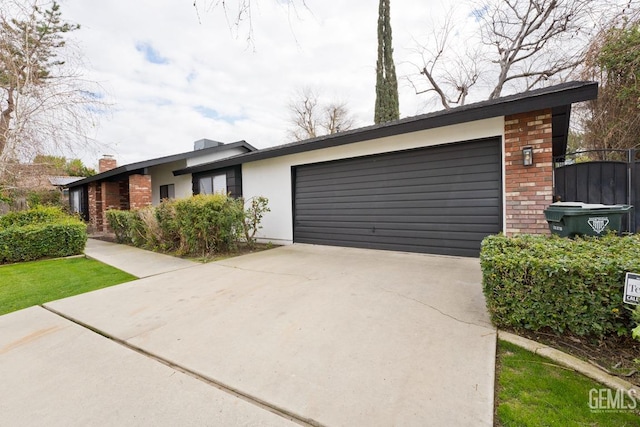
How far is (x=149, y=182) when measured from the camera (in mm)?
10953

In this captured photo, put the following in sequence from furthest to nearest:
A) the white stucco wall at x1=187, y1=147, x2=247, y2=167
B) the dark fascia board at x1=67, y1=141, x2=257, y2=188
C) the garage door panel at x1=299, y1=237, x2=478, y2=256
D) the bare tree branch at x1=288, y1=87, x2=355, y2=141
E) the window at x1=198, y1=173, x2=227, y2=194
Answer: the bare tree branch at x1=288, y1=87, x2=355, y2=141 < the white stucco wall at x1=187, y1=147, x2=247, y2=167 < the window at x1=198, y1=173, x2=227, y2=194 < the dark fascia board at x1=67, y1=141, x2=257, y2=188 < the garage door panel at x1=299, y1=237, x2=478, y2=256

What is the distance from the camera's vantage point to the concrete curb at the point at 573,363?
180 centimetres

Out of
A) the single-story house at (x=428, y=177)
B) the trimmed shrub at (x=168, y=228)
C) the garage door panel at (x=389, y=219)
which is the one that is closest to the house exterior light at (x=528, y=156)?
the single-story house at (x=428, y=177)

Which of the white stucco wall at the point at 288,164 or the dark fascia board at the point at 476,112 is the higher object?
the dark fascia board at the point at 476,112

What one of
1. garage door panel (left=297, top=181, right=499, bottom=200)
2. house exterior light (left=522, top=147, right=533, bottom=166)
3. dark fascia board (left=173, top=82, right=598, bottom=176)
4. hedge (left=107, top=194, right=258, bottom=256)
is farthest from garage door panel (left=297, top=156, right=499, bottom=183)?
hedge (left=107, top=194, right=258, bottom=256)

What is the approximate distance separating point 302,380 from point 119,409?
1.16 meters

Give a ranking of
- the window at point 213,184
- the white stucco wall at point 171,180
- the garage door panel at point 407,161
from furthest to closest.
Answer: the white stucco wall at point 171,180 → the window at point 213,184 → the garage door panel at point 407,161

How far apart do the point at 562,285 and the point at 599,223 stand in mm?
1856

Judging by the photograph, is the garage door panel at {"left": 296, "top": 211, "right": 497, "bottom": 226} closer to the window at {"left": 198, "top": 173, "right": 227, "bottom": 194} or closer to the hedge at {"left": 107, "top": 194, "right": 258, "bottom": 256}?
the hedge at {"left": 107, "top": 194, "right": 258, "bottom": 256}

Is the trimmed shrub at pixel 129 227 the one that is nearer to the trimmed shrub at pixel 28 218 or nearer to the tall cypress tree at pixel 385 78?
the trimmed shrub at pixel 28 218

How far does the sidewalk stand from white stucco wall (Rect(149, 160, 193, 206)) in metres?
3.46

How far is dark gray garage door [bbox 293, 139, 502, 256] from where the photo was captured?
17.3ft

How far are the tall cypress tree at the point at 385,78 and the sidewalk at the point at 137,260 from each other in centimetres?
1251

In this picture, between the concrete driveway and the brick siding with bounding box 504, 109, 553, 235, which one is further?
the brick siding with bounding box 504, 109, 553, 235
